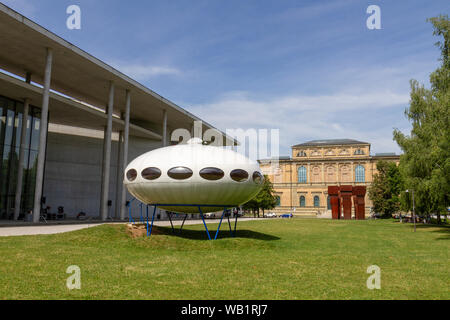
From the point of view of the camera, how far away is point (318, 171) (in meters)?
103

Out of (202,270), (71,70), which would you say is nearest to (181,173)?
(202,270)

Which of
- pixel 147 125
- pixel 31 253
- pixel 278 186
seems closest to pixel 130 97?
pixel 147 125

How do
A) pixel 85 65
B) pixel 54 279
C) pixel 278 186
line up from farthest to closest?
pixel 278 186, pixel 85 65, pixel 54 279

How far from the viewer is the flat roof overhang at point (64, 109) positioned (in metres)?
31.7

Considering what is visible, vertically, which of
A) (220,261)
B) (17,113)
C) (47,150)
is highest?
(17,113)

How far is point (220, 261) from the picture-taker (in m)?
11.9

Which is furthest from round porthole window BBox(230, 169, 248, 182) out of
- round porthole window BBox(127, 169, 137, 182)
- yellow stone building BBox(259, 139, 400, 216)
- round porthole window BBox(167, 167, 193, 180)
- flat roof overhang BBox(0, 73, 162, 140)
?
yellow stone building BBox(259, 139, 400, 216)

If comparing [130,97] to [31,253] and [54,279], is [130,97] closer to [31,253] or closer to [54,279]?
[31,253]

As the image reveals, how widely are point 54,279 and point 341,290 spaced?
23.5 ft

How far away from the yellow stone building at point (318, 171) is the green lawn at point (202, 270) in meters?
85.7

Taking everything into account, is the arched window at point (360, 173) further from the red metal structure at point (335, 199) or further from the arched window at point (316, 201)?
the red metal structure at point (335, 199)

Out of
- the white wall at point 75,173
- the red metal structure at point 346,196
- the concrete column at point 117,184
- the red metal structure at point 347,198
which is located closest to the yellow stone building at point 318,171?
the red metal structure at point 347,198

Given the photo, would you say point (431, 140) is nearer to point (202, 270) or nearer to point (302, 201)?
point (202, 270)
